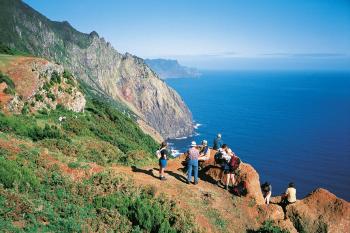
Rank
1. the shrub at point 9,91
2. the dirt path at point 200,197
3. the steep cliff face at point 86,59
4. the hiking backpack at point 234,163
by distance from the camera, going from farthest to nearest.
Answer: the steep cliff face at point 86,59 < the shrub at point 9,91 < the hiking backpack at point 234,163 < the dirt path at point 200,197

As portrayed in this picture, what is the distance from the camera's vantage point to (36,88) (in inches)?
1566

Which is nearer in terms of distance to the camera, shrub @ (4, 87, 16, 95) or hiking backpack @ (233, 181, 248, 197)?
hiking backpack @ (233, 181, 248, 197)

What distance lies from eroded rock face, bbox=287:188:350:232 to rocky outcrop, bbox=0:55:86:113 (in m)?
27.4

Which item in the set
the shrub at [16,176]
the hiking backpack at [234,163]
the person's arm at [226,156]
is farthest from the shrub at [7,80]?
the hiking backpack at [234,163]

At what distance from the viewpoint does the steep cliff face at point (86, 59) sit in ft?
467

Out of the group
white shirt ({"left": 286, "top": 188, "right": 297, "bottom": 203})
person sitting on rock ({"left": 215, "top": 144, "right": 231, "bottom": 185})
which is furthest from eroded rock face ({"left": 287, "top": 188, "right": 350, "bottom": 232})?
person sitting on rock ({"left": 215, "top": 144, "right": 231, "bottom": 185})

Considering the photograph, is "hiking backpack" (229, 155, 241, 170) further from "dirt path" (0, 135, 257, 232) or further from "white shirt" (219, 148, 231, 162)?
"dirt path" (0, 135, 257, 232)

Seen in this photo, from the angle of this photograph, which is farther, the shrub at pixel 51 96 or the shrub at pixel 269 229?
the shrub at pixel 51 96

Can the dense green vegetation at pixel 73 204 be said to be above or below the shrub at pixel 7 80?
below

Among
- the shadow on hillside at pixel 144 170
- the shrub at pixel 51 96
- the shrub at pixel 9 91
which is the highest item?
the shrub at pixel 9 91

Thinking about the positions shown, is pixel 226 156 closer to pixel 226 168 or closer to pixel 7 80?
pixel 226 168

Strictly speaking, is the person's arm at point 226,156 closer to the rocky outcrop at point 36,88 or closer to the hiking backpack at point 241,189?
the hiking backpack at point 241,189

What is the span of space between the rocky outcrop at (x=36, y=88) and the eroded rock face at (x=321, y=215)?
89.9ft

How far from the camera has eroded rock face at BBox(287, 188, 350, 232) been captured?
20.3 meters
